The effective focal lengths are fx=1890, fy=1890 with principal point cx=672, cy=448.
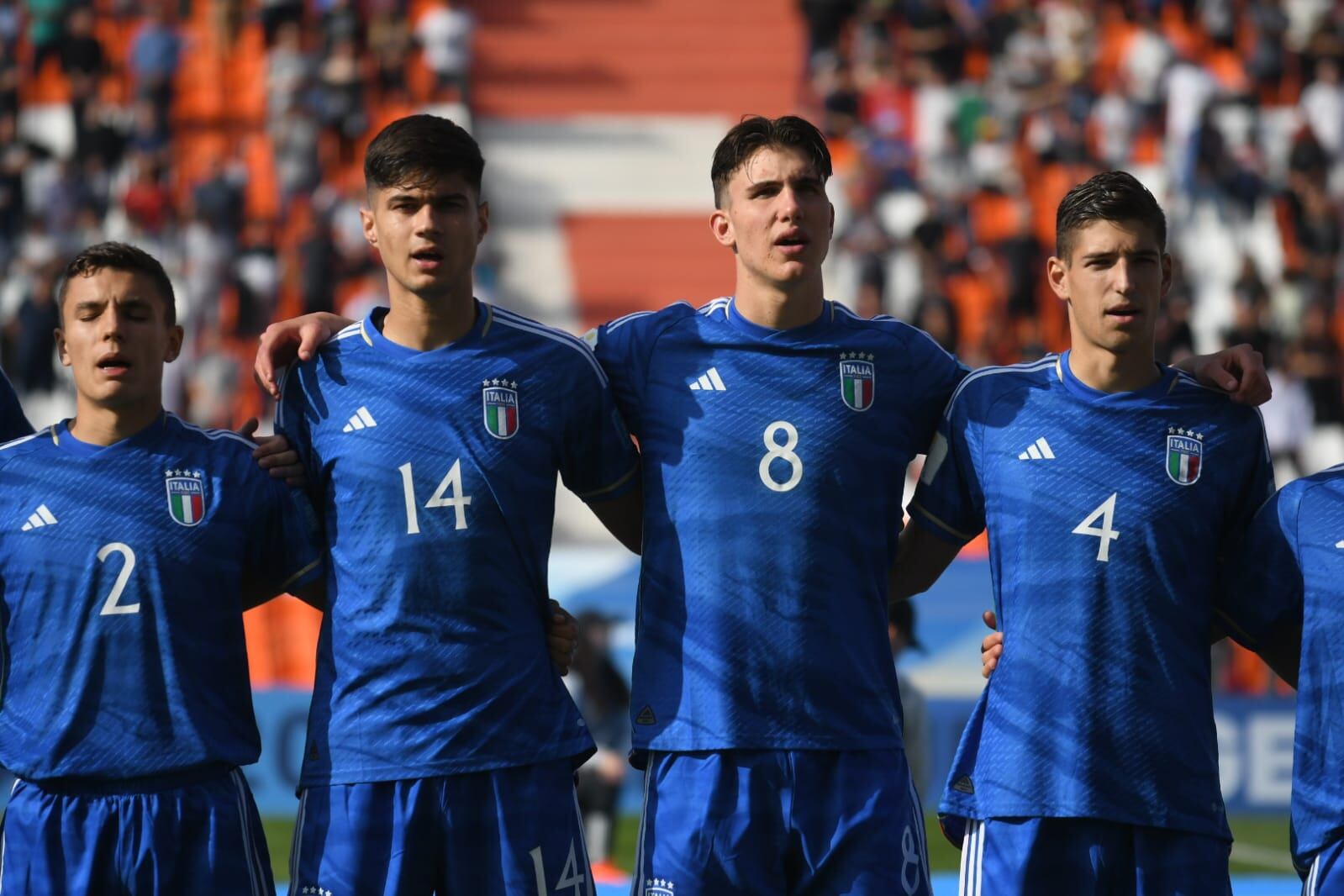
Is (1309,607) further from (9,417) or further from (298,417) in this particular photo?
(9,417)

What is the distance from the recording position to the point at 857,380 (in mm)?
4973

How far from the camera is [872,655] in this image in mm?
4859

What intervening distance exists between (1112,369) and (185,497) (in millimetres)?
2408

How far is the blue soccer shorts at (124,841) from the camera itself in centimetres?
469

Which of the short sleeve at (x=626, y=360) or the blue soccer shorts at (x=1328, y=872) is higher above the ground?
the short sleeve at (x=626, y=360)

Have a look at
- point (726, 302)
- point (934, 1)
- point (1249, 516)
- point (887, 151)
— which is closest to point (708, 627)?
point (726, 302)

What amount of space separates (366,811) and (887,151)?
15778 mm

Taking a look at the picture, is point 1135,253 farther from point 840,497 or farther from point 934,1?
point 934,1

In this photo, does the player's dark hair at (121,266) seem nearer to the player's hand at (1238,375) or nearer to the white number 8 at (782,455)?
the white number 8 at (782,455)

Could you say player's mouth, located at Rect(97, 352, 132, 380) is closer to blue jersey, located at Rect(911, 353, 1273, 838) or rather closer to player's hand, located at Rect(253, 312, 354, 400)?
player's hand, located at Rect(253, 312, 354, 400)

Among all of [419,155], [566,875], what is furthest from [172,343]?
[566,875]

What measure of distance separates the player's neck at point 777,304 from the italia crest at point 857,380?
0.15 m

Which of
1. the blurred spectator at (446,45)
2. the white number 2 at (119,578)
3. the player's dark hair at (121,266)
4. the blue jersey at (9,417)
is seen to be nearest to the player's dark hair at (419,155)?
the player's dark hair at (121,266)

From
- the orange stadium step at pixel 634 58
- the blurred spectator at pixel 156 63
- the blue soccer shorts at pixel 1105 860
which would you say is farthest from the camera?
the orange stadium step at pixel 634 58
